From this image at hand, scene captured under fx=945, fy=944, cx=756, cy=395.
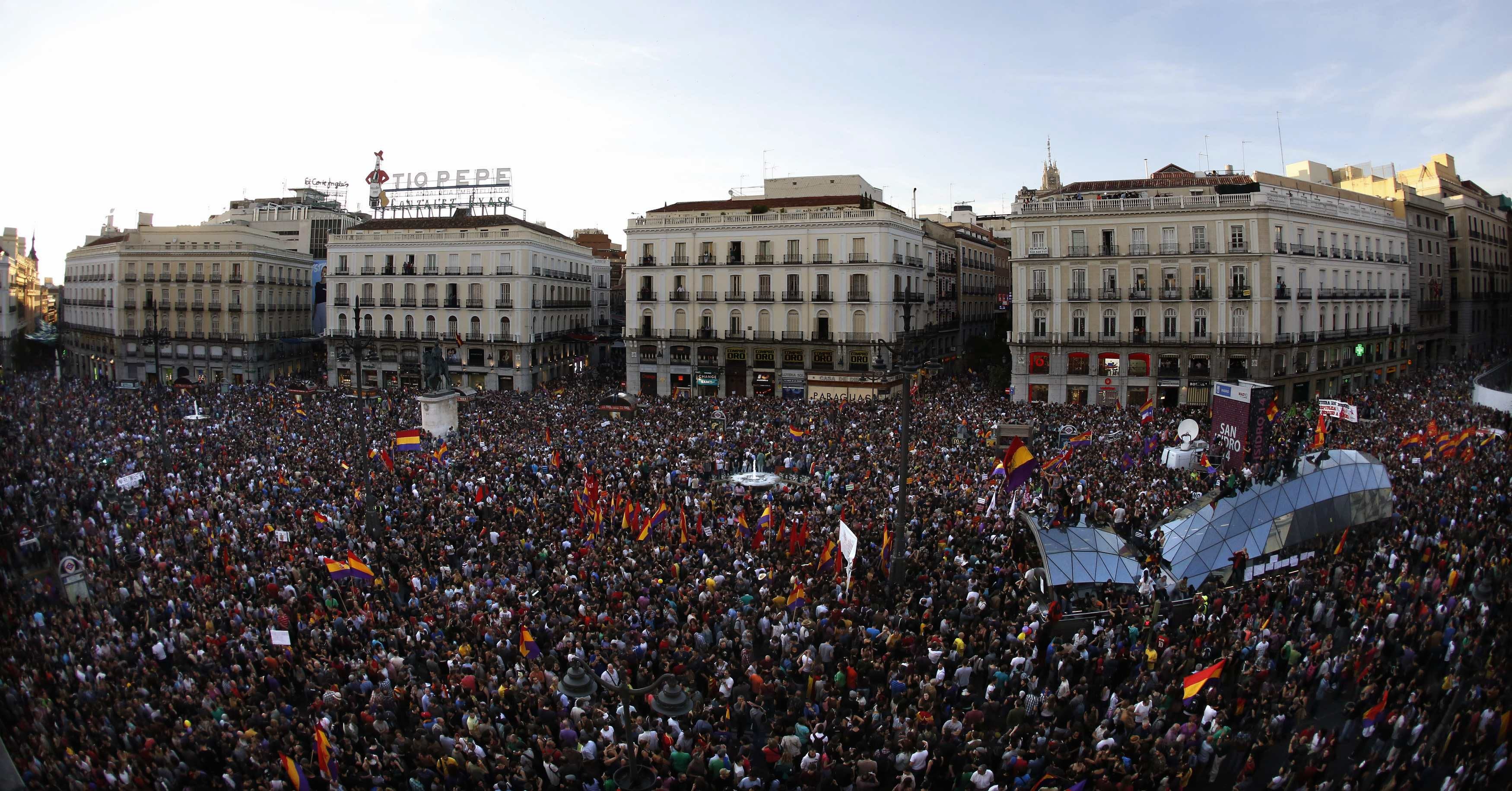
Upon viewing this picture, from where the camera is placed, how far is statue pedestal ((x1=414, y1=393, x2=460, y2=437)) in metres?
37.6

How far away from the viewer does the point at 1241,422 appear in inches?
1000

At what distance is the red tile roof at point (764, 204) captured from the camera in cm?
5541

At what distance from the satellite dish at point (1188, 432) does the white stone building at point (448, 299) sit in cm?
3979

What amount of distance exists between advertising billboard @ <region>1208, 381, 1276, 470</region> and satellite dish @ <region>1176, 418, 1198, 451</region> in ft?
9.88

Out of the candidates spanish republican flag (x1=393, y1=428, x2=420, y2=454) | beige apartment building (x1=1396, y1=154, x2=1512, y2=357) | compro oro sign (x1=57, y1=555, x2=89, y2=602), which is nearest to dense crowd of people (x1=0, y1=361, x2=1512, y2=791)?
compro oro sign (x1=57, y1=555, x2=89, y2=602)

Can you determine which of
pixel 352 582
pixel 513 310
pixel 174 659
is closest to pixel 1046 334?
pixel 513 310

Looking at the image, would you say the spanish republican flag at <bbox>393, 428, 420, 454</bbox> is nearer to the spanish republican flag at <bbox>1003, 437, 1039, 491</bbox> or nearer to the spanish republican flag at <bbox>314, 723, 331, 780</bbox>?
the spanish republican flag at <bbox>314, 723, 331, 780</bbox>

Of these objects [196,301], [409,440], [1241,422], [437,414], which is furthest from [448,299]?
[1241,422]

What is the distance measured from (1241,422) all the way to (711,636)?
16.8 m

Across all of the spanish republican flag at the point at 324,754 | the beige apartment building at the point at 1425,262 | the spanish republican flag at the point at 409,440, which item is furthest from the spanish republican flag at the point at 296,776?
the beige apartment building at the point at 1425,262

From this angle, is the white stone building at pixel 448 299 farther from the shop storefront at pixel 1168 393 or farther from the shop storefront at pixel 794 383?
the shop storefront at pixel 1168 393

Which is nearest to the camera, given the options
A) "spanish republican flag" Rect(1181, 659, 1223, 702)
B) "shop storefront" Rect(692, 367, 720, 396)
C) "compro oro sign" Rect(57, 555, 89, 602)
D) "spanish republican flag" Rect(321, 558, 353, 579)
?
"compro oro sign" Rect(57, 555, 89, 602)

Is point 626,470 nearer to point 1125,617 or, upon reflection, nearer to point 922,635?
point 922,635

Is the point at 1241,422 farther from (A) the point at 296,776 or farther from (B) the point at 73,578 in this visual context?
(B) the point at 73,578
